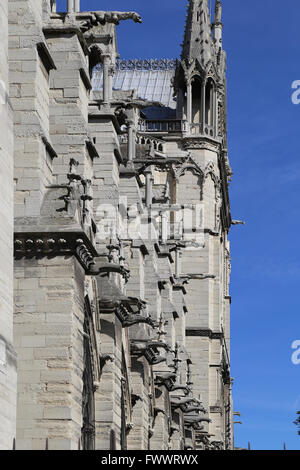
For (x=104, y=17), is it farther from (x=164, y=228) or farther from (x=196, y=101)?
(x=196, y=101)

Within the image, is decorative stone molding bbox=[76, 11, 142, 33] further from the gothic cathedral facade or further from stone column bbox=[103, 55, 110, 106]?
stone column bbox=[103, 55, 110, 106]

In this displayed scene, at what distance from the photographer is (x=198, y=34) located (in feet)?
284

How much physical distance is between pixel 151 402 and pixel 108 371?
1301cm

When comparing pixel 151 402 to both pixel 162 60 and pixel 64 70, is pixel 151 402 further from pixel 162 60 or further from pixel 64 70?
pixel 162 60

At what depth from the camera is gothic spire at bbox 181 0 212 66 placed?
86.1m

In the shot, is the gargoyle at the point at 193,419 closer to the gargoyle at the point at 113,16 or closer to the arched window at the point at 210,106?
the arched window at the point at 210,106

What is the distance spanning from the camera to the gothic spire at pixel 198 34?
8606cm

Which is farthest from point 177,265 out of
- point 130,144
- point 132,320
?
point 132,320

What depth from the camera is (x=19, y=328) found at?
33.5 meters

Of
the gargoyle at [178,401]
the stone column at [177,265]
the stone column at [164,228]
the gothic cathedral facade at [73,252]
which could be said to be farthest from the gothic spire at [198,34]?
the gargoyle at [178,401]

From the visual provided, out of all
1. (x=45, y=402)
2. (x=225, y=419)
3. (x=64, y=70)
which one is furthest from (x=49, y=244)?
(x=225, y=419)

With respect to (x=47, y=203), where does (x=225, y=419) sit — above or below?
above

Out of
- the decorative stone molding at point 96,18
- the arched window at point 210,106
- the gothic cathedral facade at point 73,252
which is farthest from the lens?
the arched window at point 210,106
